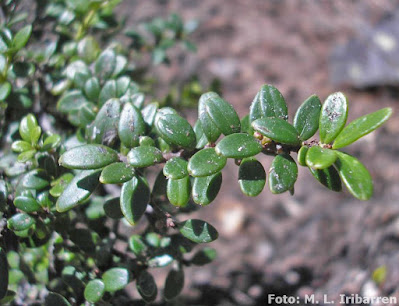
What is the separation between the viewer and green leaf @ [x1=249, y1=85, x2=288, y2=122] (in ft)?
3.07

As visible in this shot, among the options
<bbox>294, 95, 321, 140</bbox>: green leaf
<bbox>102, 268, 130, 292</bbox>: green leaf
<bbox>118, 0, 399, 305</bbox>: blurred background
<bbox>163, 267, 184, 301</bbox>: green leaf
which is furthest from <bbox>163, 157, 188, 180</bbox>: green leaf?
<bbox>118, 0, 399, 305</bbox>: blurred background

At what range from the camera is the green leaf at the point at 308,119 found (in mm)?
915

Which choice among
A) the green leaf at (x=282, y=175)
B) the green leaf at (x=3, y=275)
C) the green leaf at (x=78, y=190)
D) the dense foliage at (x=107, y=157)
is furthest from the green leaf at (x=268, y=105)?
the green leaf at (x=3, y=275)

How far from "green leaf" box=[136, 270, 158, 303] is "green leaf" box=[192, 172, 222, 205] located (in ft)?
1.19

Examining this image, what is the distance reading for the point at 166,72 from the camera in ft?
11.0

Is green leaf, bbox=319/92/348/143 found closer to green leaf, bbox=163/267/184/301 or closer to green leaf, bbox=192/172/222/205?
green leaf, bbox=192/172/222/205

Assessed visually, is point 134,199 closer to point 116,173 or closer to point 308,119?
point 116,173

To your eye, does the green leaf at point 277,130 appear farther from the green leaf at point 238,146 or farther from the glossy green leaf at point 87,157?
the glossy green leaf at point 87,157

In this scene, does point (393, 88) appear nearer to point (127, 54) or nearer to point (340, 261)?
point (340, 261)

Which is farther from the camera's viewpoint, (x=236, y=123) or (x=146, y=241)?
(x=146, y=241)

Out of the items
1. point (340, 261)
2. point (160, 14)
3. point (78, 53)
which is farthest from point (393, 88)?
point (78, 53)

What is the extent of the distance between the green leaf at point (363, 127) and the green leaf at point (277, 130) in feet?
0.28

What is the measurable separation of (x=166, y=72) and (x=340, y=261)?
185 cm

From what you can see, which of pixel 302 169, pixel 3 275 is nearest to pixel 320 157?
pixel 3 275
